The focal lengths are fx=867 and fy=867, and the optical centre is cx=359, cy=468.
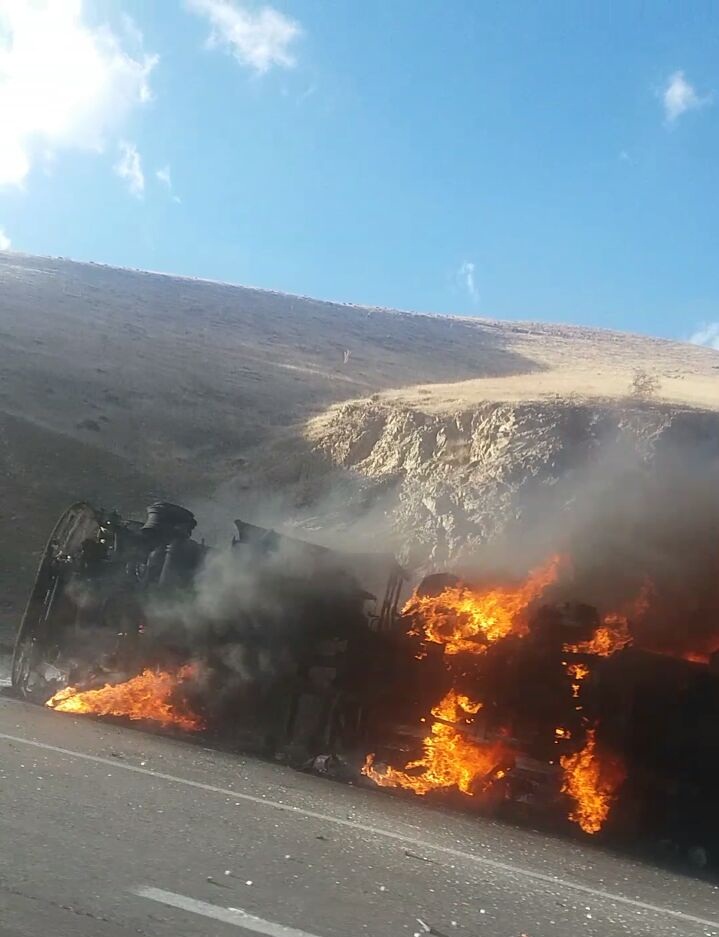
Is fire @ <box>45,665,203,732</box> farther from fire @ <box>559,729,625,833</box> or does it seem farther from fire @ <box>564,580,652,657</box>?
fire @ <box>564,580,652,657</box>

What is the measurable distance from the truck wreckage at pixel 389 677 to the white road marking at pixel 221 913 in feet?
15.9

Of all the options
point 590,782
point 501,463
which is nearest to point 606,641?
point 590,782

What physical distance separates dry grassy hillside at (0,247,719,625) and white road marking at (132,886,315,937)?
1712 centimetres

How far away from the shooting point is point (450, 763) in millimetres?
9492

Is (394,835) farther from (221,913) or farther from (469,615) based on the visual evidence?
(469,615)

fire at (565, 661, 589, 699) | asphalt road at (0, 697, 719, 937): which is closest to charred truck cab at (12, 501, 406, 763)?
asphalt road at (0, 697, 719, 937)

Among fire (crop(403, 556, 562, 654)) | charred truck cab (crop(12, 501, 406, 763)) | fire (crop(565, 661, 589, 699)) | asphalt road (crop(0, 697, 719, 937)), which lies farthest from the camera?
charred truck cab (crop(12, 501, 406, 763))

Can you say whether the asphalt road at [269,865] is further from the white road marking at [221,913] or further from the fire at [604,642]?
the fire at [604,642]

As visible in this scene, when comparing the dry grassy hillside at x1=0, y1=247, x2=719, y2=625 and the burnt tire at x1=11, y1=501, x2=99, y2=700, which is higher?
the dry grassy hillside at x1=0, y1=247, x2=719, y2=625

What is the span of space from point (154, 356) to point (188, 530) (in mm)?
36806

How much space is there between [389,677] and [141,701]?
3271mm

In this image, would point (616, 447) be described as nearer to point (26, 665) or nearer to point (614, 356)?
point (26, 665)

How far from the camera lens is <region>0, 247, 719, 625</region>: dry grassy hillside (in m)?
31.2

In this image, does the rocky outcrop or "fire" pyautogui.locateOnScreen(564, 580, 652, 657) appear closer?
"fire" pyautogui.locateOnScreen(564, 580, 652, 657)
